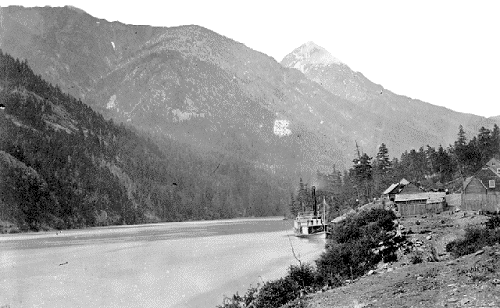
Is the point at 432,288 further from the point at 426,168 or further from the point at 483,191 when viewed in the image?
the point at 426,168

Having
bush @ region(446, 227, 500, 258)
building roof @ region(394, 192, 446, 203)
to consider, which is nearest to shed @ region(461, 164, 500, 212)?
building roof @ region(394, 192, 446, 203)

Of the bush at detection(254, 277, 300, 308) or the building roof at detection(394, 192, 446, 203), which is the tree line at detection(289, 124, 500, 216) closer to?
the building roof at detection(394, 192, 446, 203)

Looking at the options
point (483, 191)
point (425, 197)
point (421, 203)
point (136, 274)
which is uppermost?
point (483, 191)

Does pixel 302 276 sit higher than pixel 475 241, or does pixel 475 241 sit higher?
pixel 475 241

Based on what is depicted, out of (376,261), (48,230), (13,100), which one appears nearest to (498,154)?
(376,261)

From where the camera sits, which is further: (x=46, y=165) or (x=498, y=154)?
(x=46, y=165)

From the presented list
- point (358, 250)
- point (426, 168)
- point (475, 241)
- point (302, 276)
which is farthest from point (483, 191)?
point (426, 168)

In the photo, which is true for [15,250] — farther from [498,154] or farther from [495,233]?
[498,154]

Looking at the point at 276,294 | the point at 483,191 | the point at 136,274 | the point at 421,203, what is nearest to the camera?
the point at 276,294

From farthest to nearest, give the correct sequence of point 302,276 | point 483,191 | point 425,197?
1. point 425,197
2. point 483,191
3. point 302,276

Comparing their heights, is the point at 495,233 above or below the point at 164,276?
above

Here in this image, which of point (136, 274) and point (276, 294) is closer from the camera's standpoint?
point (276, 294)
